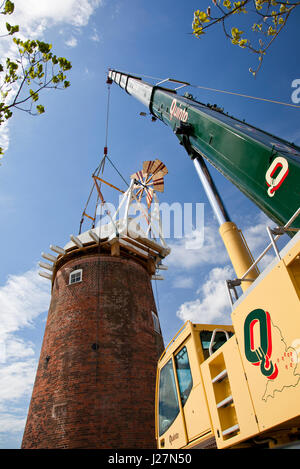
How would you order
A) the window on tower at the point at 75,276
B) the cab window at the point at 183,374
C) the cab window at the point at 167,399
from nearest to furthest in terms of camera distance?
the cab window at the point at 183,374 → the cab window at the point at 167,399 → the window on tower at the point at 75,276

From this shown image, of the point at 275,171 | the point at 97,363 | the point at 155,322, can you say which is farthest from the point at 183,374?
the point at 155,322

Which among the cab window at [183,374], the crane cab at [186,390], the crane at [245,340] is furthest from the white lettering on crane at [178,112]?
the cab window at [183,374]

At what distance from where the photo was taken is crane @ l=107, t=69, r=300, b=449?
2.68 m

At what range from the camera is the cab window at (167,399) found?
4.99 meters

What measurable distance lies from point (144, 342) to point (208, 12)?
12.0 m

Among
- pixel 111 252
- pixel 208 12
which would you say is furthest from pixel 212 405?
pixel 111 252

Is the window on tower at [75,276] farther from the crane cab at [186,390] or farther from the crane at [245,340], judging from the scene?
the crane cab at [186,390]

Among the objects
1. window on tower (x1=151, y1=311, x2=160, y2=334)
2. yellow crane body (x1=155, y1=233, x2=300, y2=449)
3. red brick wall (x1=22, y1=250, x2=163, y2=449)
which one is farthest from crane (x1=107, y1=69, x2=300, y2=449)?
window on tower (x1=151, y1=311, x2=160, y2=334)

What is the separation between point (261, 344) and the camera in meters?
2.93

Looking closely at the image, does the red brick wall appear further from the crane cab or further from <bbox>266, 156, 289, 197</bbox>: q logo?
<bbox>266, 156, 289, 197</bbox>: q logo

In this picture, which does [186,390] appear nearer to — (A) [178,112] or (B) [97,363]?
(A) [178,112]

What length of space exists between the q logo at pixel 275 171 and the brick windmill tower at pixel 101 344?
10.1 m

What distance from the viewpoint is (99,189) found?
18656 mm

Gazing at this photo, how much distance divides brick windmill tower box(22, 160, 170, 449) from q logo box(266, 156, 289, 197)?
1007 centimetres
